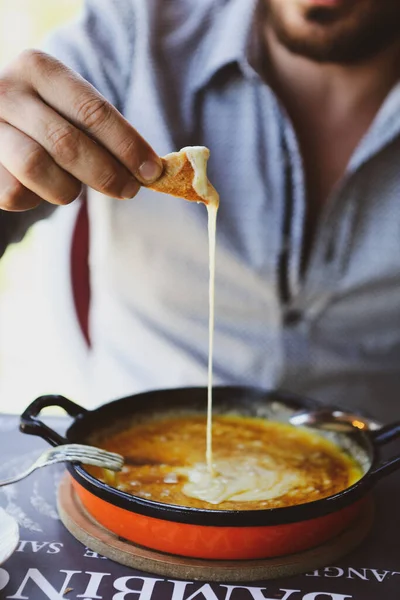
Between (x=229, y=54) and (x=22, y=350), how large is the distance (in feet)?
6.79

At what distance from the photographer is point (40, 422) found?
1.32 m

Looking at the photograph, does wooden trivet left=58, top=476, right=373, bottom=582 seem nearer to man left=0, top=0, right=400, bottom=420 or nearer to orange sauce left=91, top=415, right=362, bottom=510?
orange sauce left=91, top=415, right=362, bottom=510

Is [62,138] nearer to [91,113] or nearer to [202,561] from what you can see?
[91,113]

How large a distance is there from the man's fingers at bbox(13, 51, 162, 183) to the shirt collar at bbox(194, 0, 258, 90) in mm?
1069

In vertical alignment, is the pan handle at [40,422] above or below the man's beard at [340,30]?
below

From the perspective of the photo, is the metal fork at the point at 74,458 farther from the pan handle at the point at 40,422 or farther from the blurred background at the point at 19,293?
the blurred background at the point at 19,293

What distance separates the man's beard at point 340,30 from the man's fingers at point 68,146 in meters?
1.23

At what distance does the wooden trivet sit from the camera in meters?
1.18

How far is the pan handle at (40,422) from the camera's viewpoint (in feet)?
4.30

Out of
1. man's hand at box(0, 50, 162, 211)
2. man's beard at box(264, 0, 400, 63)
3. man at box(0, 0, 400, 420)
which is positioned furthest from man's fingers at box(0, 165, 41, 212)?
man's beard at box(264, 0, 400, 63)

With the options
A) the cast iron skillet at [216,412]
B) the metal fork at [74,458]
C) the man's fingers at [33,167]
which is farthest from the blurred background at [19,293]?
the metal fork at [74,458]

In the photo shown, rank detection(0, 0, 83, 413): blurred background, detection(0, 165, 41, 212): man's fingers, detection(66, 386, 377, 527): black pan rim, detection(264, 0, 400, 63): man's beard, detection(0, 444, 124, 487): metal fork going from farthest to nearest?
detection(0, 0, 83, 413): blurred background → detection(264, 0, 400, 63): man's beard → detection(0, 165, 41, 212): man's fingers → detection(0, 444, 124, 487): metal fork → detection(66, 386, 377, 527): black pan rim

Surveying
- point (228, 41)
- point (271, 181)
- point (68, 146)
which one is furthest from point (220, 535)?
point (228, 41)

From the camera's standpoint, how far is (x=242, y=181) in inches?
93.4
